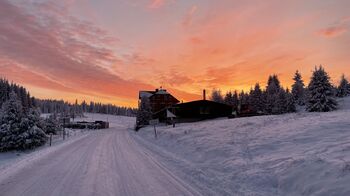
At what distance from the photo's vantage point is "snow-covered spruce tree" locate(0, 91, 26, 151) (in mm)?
41062

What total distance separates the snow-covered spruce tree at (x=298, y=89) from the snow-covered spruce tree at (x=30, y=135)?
238 feet

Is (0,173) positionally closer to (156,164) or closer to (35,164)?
(35,164)

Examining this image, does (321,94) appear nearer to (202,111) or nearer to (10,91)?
(202,111)

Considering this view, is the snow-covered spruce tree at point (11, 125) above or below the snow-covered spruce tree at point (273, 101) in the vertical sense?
below

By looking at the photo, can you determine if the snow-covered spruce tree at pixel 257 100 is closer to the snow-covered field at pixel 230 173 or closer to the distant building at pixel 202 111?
the distant building at pixel 202 111

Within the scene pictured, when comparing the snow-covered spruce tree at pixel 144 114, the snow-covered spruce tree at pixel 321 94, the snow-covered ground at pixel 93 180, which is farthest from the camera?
the snow-covered spruce tree at pixel 144 114

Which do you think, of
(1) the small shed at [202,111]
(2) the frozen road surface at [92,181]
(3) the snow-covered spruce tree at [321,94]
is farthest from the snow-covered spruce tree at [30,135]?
(3) the snow-covered spruce tree at [321,94]

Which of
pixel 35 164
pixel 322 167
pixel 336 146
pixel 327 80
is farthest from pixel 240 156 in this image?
pixel 327 80

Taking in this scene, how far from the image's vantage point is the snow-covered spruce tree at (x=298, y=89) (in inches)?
3441

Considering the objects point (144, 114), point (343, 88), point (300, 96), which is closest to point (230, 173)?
point (144, 114)

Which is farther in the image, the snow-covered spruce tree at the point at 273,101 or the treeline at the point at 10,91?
the treeline at the point at 10,91

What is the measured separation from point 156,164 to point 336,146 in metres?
8.10

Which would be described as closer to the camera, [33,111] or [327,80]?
[33,111]

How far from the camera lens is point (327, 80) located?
53250 mm
